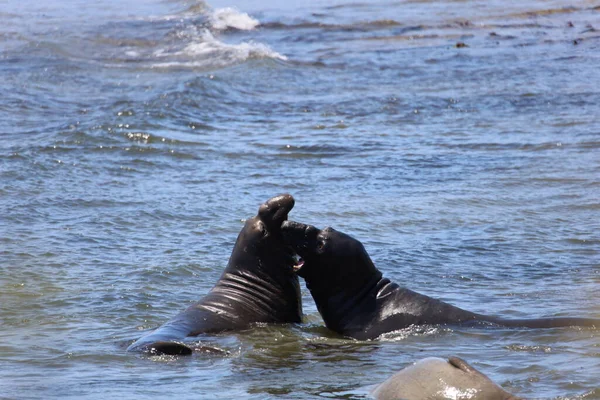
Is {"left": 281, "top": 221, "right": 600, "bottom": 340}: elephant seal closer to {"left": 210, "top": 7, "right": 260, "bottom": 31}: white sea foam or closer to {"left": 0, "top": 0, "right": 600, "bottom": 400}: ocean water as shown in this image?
{"left": 0, "top": 0, "right": 600, "bottom": 400}: ocean water

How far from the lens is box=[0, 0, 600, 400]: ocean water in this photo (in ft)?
21.5

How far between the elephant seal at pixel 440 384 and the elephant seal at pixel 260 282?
2.12 metres

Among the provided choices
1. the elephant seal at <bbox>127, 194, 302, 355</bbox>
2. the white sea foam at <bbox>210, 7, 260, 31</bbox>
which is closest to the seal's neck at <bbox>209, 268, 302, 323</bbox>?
the elephant seal at <bbox>127, 194, 302, 355</bbox>

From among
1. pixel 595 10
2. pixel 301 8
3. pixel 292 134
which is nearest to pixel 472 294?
pixel 292 134

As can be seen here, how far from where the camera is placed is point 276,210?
24.8 feet

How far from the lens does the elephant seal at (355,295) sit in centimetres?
721

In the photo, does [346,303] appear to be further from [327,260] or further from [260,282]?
[260,282]

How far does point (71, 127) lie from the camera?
14.9 m

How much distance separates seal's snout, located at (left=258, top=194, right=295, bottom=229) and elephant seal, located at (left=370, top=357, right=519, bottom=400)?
2333mm

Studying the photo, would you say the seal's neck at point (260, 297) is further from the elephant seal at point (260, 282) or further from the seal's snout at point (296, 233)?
the seal's snout at point (296, 233)

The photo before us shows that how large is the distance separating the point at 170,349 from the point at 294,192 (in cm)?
547

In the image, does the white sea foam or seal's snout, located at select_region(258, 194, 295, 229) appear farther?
the white sea foam

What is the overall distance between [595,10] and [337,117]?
574 inches

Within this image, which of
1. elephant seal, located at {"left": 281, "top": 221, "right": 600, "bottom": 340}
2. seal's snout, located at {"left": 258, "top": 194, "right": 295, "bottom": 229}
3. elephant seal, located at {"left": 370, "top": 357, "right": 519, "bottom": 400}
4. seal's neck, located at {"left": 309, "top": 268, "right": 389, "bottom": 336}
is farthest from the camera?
seal's snout, located at {"left": 258, "top": 194, "right": 295, "bottom": 229}
